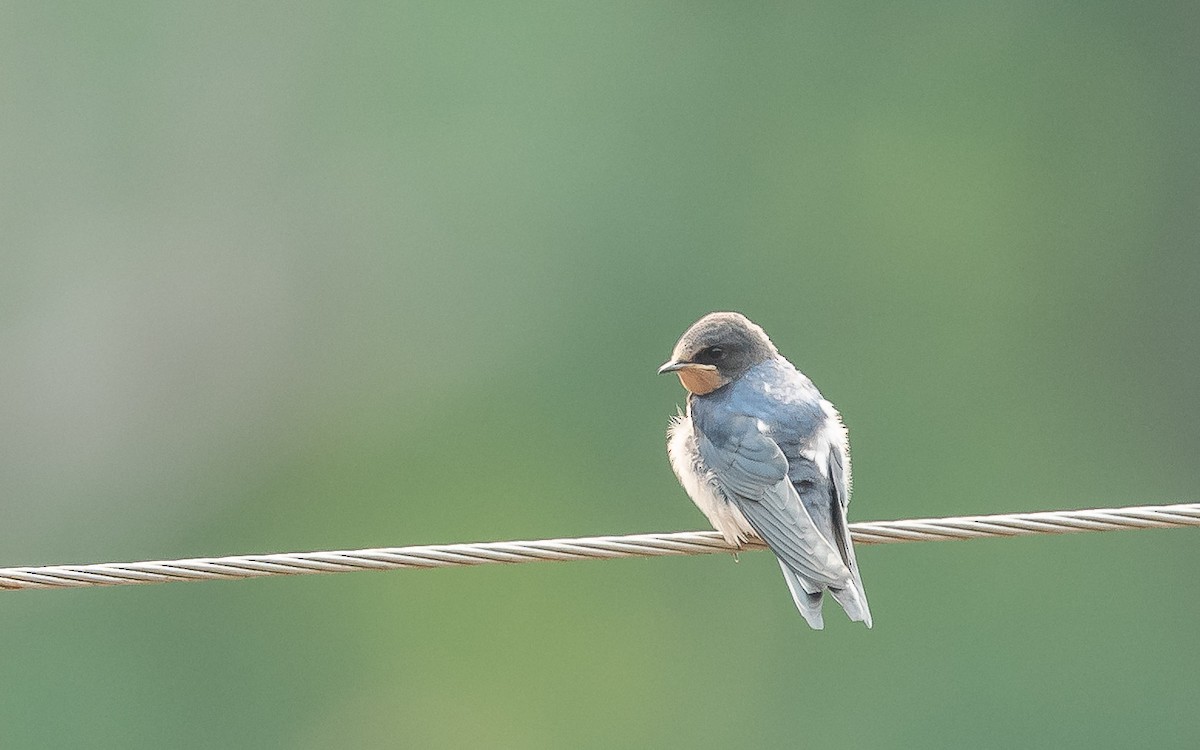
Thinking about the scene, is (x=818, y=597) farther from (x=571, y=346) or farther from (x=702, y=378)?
(x=571, y=346)

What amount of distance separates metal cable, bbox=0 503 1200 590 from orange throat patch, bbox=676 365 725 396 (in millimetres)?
1306

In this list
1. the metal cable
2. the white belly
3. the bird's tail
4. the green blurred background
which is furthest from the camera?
the green blurred background

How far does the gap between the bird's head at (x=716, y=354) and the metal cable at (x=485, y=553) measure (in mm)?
1321

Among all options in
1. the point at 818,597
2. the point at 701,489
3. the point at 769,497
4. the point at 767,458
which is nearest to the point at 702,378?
the point at 701,489

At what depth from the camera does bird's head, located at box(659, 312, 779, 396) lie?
4.60m

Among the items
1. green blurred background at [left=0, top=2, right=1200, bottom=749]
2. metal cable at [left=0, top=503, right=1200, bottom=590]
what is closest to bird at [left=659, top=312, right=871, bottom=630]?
metal cable at [left=0, top=503, right=1200, bottom=590]

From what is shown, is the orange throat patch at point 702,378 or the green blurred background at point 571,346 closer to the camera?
the orange throat patch at point 702,378

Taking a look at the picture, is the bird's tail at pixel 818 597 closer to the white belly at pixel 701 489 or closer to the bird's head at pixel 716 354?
the white belly at pixel 701 489

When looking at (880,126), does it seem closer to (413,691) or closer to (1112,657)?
(1112,657)

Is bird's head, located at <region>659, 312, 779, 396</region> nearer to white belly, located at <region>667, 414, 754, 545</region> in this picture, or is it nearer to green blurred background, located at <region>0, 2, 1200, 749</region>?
white belly, located at <region>667, 414, 754, 545</region>

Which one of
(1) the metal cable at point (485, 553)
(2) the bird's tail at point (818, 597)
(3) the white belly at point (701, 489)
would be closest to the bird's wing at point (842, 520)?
(2) the bird's tail at point (818, 597)

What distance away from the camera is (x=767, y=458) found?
411cm

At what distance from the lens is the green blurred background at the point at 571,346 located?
11.8m

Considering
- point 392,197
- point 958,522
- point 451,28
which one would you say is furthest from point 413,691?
point 958,522
